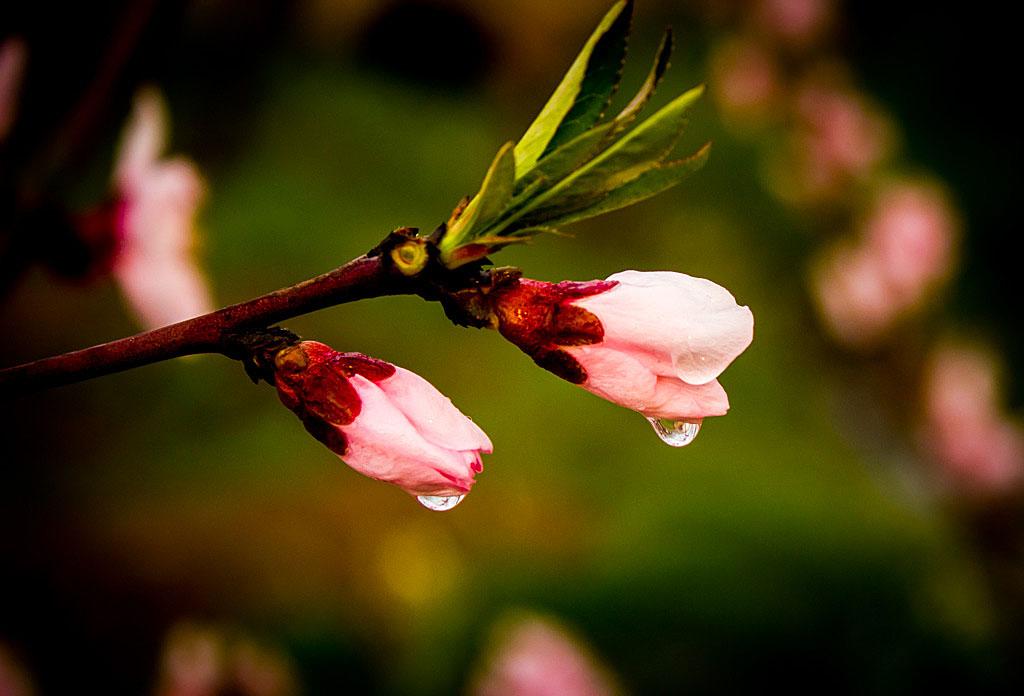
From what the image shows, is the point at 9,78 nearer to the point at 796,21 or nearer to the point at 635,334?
the point at 635,334

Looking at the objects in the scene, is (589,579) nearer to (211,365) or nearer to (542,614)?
(542,614)

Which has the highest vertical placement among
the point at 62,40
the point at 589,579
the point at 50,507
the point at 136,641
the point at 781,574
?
the point at 62,40

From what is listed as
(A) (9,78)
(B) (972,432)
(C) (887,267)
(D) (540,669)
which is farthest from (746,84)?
(A) (9,78)

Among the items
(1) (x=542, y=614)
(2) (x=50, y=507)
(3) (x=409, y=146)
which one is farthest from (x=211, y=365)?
(3) (x=409, y=146)

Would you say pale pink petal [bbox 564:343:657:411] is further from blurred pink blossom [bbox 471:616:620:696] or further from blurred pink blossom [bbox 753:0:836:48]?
blurred pink blossom [bbox 753:0:836:48]

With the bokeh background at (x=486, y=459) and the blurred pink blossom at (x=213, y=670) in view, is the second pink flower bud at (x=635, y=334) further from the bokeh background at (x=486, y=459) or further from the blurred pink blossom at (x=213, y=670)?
the blurred pink blossom at (x=213, y=670)

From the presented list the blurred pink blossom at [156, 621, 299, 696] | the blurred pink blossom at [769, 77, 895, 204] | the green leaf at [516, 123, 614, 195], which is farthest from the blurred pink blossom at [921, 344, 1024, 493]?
the green leaf at [516, 123, 614, 195]

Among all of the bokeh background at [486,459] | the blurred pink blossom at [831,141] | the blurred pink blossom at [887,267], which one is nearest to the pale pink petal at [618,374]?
the bokeh background at [486,459]
